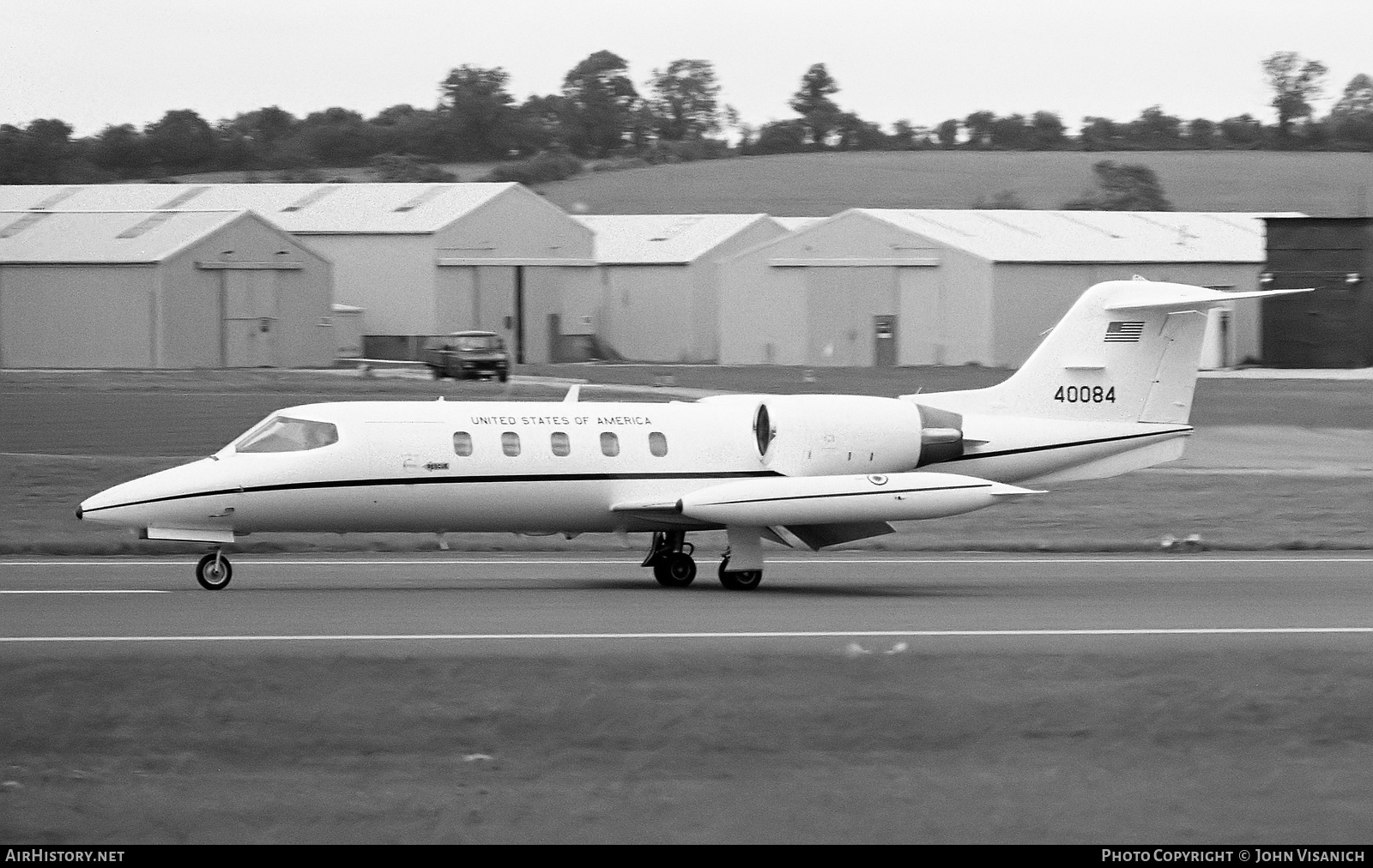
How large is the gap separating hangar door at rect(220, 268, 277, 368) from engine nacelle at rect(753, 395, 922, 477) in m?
47.3

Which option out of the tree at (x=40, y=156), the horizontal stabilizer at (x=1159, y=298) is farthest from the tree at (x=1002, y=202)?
the horizontal stabilizer at (x=1159, y=298)

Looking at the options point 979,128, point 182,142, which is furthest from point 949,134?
point 182,142

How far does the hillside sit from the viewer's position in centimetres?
12106

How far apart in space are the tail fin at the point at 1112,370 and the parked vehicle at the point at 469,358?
133ft

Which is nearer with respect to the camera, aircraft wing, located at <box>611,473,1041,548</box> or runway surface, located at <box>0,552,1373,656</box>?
runway surface, located at <box>0,552,1373,656</box>

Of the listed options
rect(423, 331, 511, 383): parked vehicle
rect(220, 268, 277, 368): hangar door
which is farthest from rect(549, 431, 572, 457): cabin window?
rect(220, 268, 277, 368): hangar door

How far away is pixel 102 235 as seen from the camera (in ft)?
222

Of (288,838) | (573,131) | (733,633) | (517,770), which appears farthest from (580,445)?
(573,131)

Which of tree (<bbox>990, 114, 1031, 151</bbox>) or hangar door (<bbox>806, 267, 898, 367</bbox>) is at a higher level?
tree (<bbox>990, 114, 1031, 151</bbox>)

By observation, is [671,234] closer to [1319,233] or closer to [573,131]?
[1319,233]

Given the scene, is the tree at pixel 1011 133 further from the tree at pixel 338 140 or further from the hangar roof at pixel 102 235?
the hangar roof at pixel 102 235

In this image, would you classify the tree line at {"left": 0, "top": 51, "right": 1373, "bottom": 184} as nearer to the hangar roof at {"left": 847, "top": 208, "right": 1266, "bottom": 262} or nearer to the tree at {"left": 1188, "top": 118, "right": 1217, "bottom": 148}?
the tree at {"left": 1188, "top": 118, "right": 1217, "bottom": 148}

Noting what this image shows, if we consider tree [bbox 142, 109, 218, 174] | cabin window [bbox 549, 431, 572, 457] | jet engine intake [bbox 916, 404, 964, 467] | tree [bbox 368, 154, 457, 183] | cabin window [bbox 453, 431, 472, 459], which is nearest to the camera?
cabin window [bbox 453, 431, 472, 459]

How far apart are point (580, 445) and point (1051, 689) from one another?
8.66 m
